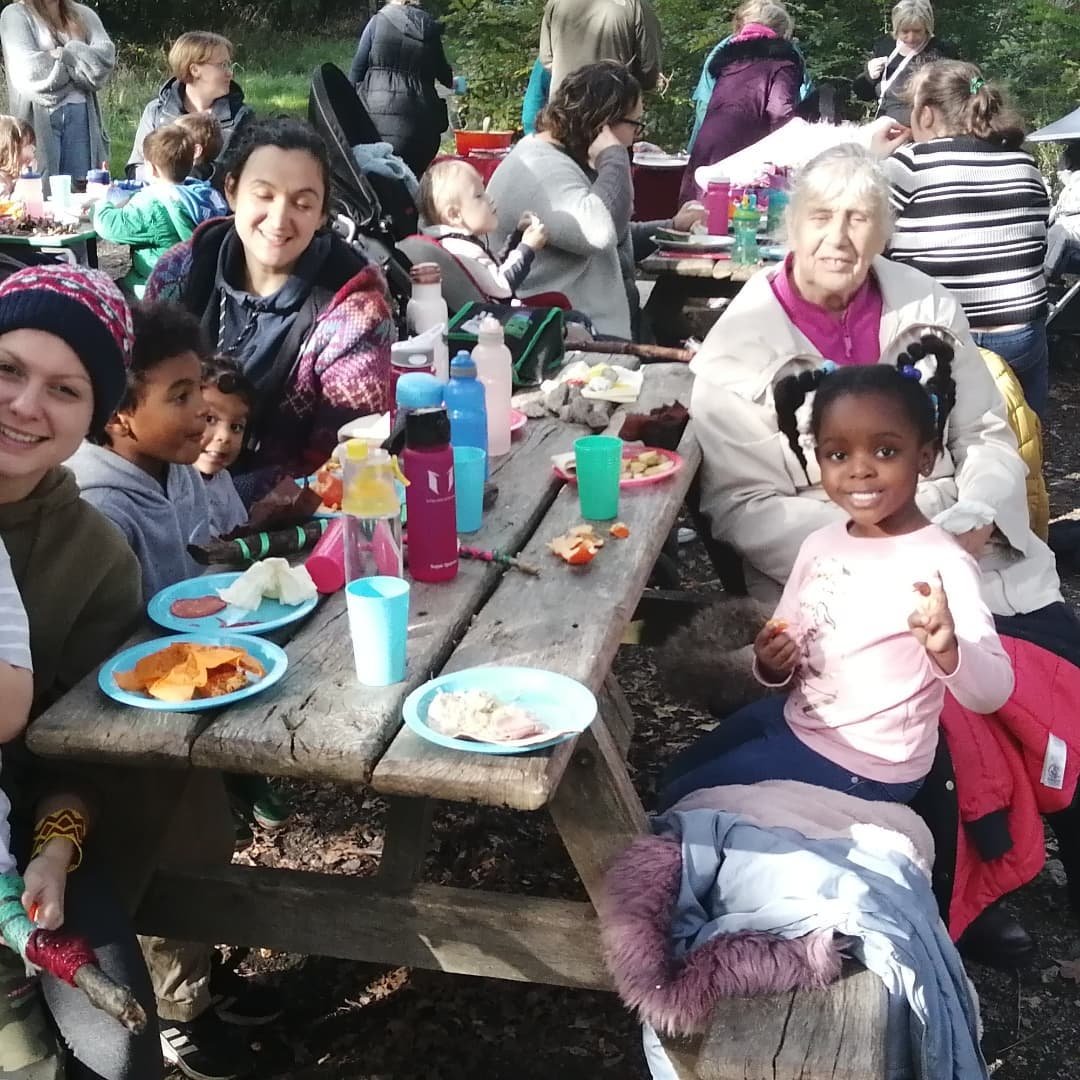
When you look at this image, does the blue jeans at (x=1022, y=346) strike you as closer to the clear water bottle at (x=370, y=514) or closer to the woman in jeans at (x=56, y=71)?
the clear water bottle at (x=370, y=514)

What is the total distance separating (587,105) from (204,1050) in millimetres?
3916

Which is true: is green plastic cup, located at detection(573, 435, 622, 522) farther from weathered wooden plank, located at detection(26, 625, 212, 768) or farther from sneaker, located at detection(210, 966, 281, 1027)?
sneaker, located at detection(210, 966, 281, 1027)

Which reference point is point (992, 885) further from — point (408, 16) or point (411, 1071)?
point (408, 16)

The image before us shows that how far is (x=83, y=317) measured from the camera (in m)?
2.12

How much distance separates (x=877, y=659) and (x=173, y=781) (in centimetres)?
132

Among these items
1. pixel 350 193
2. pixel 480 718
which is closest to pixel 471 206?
pixel 350 193

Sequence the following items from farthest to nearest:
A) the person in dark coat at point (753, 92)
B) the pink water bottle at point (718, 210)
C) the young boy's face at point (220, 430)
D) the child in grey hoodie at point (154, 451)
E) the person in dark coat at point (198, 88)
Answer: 1. the person in dark coat at point (198, 88)
2. the person in dark coat at point (753, 92)
3. the pink water bottle at point (718, 210)
4. the young boy's face at point (220, 430)
5. the child in grey hoodie at point (154, 451)

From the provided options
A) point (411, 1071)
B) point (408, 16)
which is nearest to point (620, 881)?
point (411, 1071)

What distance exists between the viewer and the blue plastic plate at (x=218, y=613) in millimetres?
2100

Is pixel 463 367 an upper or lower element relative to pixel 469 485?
upper

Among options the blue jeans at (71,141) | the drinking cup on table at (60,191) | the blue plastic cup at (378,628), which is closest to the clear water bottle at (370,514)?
the blue plastic cup at (378,628)

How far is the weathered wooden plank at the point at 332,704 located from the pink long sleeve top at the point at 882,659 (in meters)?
0.65

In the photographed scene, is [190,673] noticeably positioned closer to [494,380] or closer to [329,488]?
[329,488]

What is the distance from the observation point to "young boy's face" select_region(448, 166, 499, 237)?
15.4 feet
